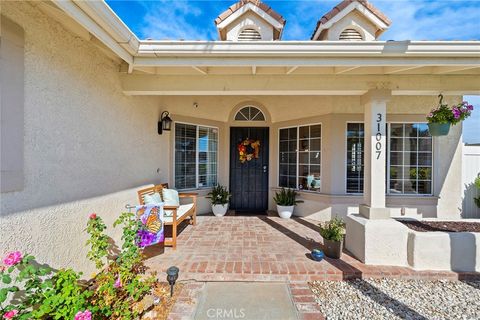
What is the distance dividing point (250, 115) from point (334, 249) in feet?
13.7

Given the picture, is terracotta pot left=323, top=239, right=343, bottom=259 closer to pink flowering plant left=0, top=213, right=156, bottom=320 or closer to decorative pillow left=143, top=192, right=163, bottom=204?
pink flowering plant left=0, top=213, right=156, bottom=320

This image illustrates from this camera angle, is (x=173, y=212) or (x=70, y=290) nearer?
(x=70, y=290)

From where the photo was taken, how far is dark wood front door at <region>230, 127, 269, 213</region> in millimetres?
6379

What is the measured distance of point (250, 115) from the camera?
6.33 meters

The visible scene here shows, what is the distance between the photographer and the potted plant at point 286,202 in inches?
220

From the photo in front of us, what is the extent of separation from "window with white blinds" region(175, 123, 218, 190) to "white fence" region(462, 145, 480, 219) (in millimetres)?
6420

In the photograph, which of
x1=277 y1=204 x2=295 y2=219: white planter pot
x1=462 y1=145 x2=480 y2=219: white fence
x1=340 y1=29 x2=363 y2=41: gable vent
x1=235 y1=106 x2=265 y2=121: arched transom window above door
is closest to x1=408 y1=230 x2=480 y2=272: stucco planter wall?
x1=277 y1=204 x2=295 y2=219: white planter pot

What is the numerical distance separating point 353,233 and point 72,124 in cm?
451

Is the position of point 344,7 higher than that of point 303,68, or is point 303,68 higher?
point 344,7

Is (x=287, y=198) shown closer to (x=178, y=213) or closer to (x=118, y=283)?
(x=178, y=213)

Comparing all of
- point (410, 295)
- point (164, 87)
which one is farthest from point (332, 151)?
point (164, 87)

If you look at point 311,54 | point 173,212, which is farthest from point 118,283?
point 311,54

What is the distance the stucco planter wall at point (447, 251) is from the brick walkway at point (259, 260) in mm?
114

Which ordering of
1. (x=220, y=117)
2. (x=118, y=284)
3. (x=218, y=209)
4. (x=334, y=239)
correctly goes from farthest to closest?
(x=220, y=117) < (x=218, y=209) < (x=334, y=239) < (x=118, y=284)
